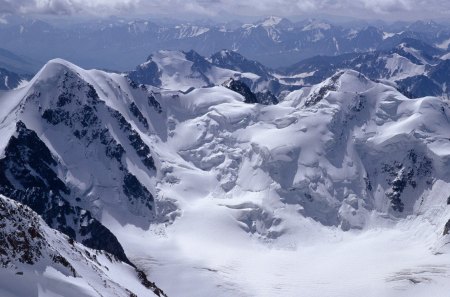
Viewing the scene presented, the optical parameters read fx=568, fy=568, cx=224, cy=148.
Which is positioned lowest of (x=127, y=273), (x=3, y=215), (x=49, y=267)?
(x=49, y=267)

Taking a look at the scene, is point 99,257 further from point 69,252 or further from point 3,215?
point 3,215

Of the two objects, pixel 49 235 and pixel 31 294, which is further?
pixel 49 235

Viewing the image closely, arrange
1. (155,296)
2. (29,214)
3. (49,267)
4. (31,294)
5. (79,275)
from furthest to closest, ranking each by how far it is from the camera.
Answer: (155,296), (29,214), (79,275), (49,267), (31,294)

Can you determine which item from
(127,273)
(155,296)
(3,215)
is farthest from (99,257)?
(3,215)

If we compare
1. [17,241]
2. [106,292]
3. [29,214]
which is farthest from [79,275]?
[29,214]

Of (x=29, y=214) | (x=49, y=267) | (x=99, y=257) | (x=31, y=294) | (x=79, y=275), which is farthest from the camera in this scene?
(x=99, y=257)

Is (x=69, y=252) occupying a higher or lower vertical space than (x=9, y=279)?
higher

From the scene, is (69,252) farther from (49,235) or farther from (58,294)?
(58,294)
